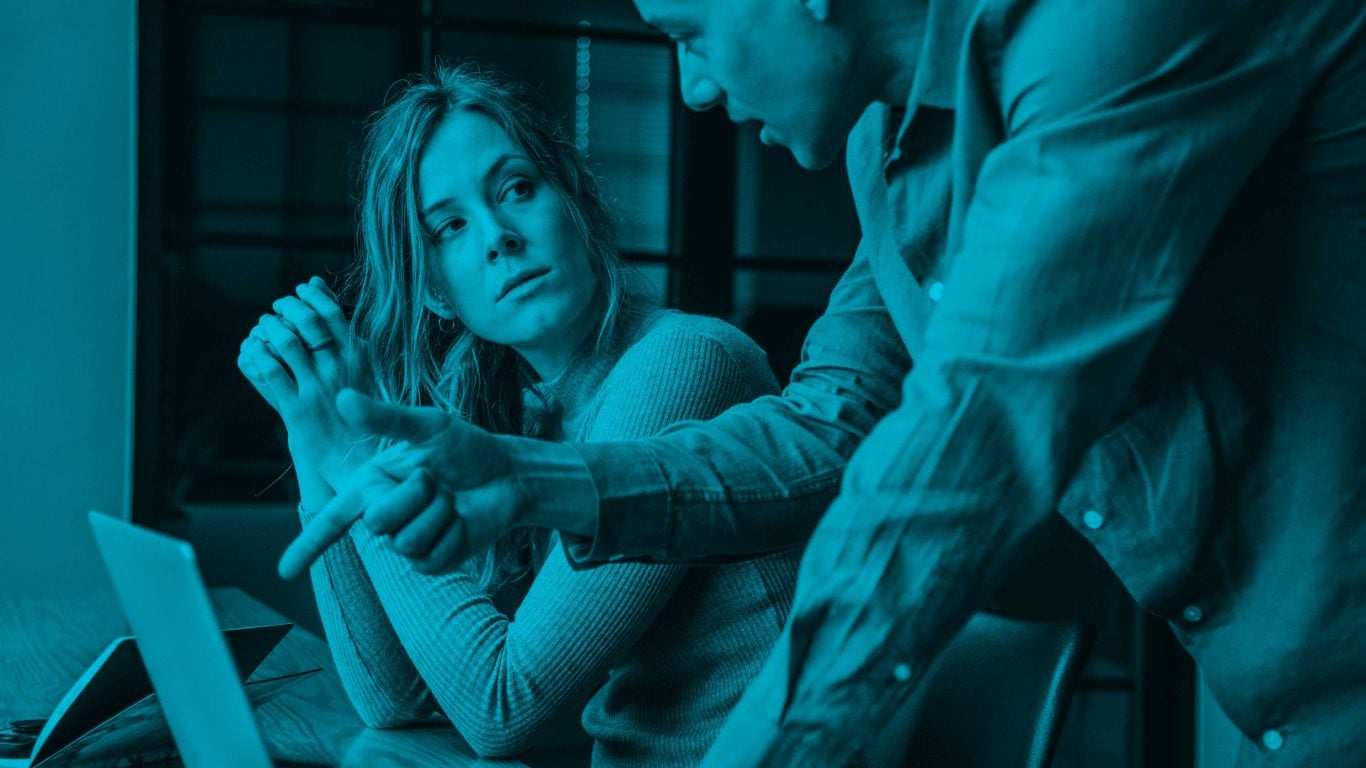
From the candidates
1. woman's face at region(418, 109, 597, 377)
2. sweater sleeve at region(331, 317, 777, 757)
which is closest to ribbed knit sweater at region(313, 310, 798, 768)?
sweater sleeve at region(331, 317, 777, 757)

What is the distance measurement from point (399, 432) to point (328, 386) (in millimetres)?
723

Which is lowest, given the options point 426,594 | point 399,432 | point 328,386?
point 426,594

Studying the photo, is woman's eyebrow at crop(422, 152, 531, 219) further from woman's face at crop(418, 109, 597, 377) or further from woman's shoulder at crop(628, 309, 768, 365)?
woman's shoulder at crop(628, 309, 768, 365)

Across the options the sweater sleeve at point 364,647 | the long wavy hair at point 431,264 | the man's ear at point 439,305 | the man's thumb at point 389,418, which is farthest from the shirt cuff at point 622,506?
the man's ear at point 439,305

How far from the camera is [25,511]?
10.0 ft

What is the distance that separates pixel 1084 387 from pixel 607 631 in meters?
0.74

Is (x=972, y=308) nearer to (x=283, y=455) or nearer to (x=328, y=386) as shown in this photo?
(x=328, y=386)

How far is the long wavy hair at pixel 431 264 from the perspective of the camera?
1.64m

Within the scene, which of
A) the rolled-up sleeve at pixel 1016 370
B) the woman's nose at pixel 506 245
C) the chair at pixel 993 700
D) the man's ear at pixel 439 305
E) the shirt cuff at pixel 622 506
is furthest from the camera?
the man's ear at pixel 439 305

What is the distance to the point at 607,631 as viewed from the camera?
1295 millimetres

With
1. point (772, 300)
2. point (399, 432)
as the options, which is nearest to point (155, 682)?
point (399, 432)

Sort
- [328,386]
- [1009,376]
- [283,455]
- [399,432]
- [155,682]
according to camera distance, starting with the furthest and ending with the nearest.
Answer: [283,455]
[328,386]
[155,682]
[399,432]
[1009,376]

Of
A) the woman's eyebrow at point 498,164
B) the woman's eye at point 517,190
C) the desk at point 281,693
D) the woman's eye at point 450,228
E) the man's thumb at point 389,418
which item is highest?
the woman's eyebrow at point 498,164

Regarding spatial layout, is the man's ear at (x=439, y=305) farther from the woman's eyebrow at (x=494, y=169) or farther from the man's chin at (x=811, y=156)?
the man's chin at (x=811, y=156)
